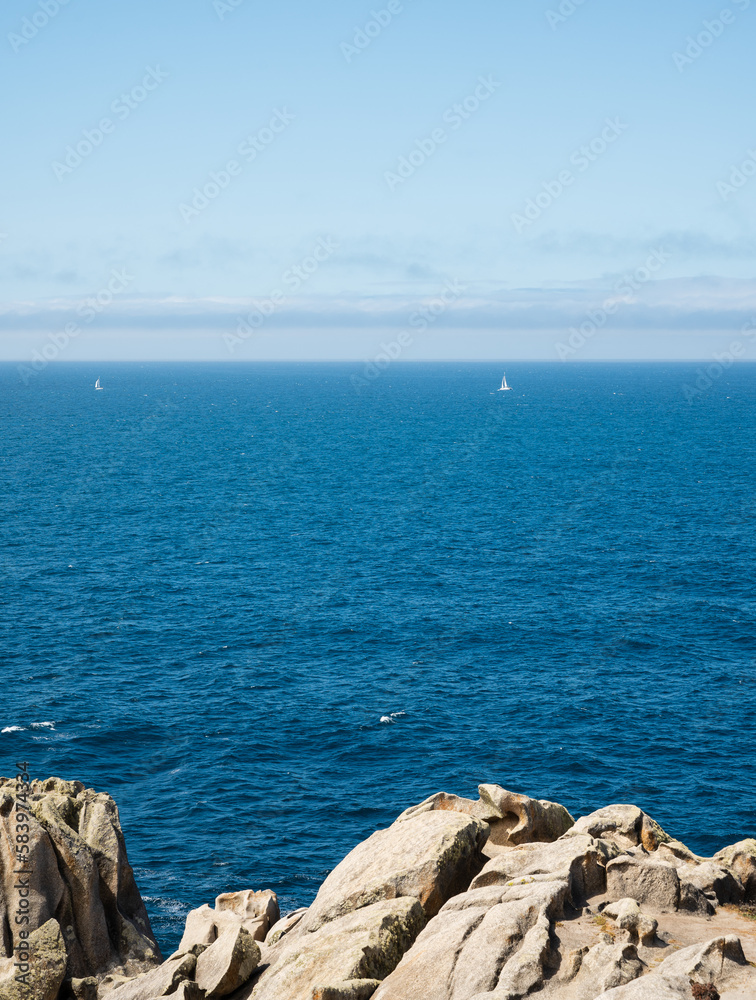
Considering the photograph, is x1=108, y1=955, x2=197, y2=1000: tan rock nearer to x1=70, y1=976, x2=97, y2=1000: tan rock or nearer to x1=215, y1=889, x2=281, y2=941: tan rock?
x1=215, y1=889, x2=281, y2=941: tan rock

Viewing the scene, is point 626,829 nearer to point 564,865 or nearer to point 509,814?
point 509,814

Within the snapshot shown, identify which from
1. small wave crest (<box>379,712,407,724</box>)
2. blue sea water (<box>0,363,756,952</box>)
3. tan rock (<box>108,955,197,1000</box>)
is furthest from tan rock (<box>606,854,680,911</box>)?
small wave crest (<box>379,712,407,724</box>)

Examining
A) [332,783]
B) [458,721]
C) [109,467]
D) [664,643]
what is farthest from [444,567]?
[109,467]

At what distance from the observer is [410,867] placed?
101ft

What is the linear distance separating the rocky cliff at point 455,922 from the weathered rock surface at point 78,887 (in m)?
0.08

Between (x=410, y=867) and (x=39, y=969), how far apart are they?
1607 centimetres

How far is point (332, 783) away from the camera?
2469 inches

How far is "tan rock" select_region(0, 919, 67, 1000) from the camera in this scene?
34.8m

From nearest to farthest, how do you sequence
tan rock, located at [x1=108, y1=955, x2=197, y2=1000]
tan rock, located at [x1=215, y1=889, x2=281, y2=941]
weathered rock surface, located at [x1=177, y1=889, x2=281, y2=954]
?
tan rock, located at [x1=108, y1=955, x2=197, y2=1000] < weathered rock surface, located at [x1=177, y1=889, x2=281, y2=954] < tan rock, located at [x1=215, y1=889, x2=281, y2=941]

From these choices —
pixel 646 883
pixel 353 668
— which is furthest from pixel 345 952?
pixel 353 668

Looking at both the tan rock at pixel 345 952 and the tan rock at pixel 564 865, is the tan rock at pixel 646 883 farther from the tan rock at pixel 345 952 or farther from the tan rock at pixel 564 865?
the tan rock at pixel 345 952

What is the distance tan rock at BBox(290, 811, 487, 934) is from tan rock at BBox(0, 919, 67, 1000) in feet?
38.0

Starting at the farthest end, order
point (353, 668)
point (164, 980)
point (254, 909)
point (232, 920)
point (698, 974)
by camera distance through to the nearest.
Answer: point (353, 668)
point (254, 909)
point (232, 920)
point (164, 980)
point (698, 974)

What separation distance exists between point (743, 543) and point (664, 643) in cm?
3908
